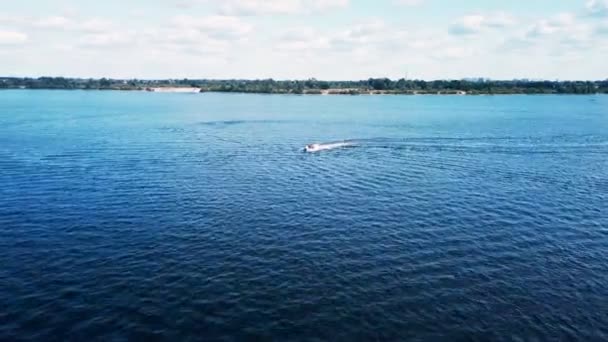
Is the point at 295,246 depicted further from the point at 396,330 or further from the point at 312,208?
the point at 396,330

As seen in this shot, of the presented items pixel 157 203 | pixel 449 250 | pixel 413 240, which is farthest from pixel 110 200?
pixel 449 250

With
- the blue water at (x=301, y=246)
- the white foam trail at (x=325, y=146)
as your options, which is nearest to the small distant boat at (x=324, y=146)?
the white foam trail at (x=325, y=146)

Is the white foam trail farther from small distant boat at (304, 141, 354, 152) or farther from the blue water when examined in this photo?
the blue water

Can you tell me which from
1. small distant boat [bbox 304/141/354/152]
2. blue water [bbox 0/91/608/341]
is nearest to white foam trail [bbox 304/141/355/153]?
small distant boat [bbox 304/141/354/152]

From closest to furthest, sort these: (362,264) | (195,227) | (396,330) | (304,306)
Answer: (396,330), (304,306), (362,264), (195,227)

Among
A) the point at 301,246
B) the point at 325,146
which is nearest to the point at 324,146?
the point at 325,146

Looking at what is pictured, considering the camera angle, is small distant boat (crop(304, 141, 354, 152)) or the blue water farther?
small distant boat (crop(304, 141, 354, 152))

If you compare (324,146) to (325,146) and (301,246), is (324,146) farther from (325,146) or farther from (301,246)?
(301,246)

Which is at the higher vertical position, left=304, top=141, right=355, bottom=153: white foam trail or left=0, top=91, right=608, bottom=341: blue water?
left=304, top=141, right=355, bottom=153: white foam trail
